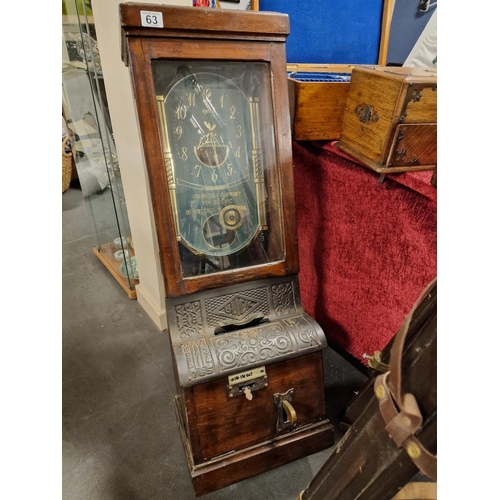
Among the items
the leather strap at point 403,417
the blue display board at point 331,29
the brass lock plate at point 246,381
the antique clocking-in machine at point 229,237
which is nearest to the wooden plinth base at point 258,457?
the antique clocking-in machine at point 229,237

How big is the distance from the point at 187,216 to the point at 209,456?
2.37 ft

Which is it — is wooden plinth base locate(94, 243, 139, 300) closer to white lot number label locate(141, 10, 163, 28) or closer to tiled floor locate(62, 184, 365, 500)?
tiled floor locate(62, 184, 365, 500)

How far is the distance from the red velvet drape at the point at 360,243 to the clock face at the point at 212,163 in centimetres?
38

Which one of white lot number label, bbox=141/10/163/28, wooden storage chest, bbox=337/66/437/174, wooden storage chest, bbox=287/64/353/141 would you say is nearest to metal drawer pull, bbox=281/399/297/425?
wooden storage chest, bbox=337/66/437/174

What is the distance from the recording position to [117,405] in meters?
1.50

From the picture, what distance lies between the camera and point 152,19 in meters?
0.88

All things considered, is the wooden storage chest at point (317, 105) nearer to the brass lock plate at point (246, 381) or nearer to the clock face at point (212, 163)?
the clock face at point (212, 163)

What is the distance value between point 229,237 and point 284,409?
554 mm

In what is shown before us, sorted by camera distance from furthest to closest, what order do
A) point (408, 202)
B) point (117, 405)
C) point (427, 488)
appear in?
point (117, 405), point (408, 202), point (427, 488)

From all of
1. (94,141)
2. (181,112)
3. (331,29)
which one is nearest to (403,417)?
(181,112)

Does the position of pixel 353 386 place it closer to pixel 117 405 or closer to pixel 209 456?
pixel 209 456

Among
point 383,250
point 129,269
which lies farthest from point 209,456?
point 129,269

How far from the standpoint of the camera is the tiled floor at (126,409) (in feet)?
3.93

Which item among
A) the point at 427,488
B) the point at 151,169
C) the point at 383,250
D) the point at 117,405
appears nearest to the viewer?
the point at 427,488
